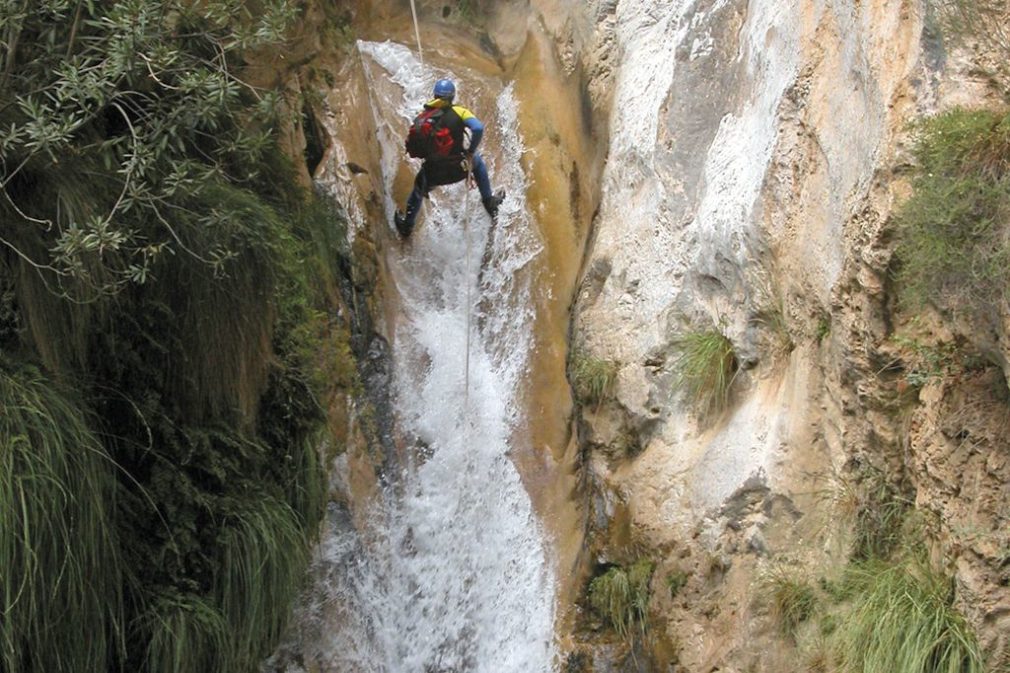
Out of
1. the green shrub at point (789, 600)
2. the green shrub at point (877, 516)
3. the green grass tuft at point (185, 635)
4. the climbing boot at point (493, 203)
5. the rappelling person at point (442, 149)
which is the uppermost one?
the rappelling person at point (442, 149)

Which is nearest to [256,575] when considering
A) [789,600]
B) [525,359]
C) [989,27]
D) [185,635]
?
[185,635]

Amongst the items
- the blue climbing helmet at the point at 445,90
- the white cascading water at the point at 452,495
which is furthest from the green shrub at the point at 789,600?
A: the blue climbing helmet at the point at 445,90

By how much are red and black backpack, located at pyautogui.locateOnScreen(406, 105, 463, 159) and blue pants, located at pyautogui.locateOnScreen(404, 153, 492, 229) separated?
0.10 meters

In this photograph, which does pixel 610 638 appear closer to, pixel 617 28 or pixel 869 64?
pixel 869 64

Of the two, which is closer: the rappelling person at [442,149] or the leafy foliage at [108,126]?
the leafy foliage at [108,126]

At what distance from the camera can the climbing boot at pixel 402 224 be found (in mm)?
11320

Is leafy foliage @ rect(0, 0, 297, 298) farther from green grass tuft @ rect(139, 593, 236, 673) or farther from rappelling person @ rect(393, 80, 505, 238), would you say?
rappelling person @ rect(393, 80, 505, 238)

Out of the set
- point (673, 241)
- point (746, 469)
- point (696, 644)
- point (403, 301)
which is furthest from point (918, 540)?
point (403, 301)

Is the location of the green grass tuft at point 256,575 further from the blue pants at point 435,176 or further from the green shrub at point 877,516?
the blue pants at point 435,176

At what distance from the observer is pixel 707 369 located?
847cm

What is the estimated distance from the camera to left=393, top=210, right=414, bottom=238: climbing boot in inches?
446

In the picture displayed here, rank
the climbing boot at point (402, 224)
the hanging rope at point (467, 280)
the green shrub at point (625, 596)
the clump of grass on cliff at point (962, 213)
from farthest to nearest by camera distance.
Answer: the climbing boot at point (402, 224) < the hanging rope at point (467, 280) < the green shrub at point (625, 596) < the clump of grass on cliff at point (962, 213)

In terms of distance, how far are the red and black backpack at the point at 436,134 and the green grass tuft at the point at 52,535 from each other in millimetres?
5221

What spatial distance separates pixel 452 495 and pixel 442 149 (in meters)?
3.20
